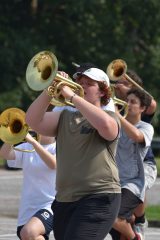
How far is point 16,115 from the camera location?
7555mm

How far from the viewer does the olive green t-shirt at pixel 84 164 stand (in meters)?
6.25

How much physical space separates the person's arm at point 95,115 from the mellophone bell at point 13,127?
1.18 m

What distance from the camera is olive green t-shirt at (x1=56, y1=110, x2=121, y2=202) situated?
625 cm

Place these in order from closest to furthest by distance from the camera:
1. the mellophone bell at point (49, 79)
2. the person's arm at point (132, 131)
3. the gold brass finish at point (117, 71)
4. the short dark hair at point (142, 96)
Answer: the mellophone bell at point (49, 79), the person's arm at point (132, 131), the short dark hair at point (142, 96), the gold brass finish at point (117, 71)

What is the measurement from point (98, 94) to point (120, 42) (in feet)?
90.8

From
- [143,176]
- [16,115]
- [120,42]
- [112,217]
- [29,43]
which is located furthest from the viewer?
[120,42]

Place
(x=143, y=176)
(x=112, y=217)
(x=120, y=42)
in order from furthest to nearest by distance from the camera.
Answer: (x=120, y=42), (x=143, y=176), (x=112, y=217)

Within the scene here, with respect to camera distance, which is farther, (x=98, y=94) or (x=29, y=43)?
(x=29, y=43)

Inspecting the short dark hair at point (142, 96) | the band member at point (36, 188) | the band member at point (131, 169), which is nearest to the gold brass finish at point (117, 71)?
the short dark hair at point (142, 96)

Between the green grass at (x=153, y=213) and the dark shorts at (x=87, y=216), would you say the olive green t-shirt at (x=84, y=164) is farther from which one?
the green grass at (x=153, y=213)

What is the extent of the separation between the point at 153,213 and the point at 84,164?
7782mm

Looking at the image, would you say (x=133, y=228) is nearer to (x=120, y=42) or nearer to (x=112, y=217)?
(x=112, y=217)

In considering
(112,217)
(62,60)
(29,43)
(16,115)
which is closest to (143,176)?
(16,115)

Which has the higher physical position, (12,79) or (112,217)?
(112,217)
